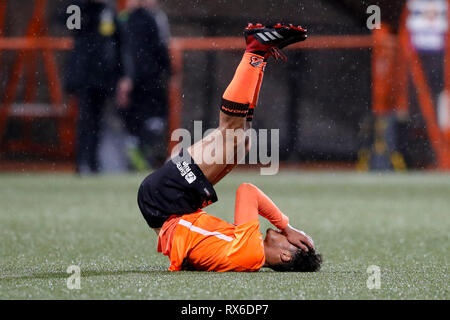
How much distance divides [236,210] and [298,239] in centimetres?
33

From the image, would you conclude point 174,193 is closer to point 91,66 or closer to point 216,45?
point 91,66

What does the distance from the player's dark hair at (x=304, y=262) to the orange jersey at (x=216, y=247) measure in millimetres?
139

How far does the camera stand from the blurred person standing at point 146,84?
412 inches

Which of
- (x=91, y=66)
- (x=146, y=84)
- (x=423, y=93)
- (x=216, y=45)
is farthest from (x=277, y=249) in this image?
(x=423, y=93)

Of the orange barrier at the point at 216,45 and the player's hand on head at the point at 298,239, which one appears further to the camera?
the orange barrier at the point at 216,45

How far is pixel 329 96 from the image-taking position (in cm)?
1292

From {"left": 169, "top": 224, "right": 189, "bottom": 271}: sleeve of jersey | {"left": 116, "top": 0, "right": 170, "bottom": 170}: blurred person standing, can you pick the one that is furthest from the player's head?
{"left": 116, "top": 0, "right": 170, "bottom": 170}: blurred person standing

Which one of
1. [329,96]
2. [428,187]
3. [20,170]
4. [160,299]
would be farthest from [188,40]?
[160,299]

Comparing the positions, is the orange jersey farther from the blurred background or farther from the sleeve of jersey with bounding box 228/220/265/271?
the blurred background

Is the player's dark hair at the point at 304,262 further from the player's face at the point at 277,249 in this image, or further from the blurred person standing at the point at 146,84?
the blurred person standing at the point at 146,84

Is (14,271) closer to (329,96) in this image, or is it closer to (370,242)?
(370,242)

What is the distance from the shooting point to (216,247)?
4.20m

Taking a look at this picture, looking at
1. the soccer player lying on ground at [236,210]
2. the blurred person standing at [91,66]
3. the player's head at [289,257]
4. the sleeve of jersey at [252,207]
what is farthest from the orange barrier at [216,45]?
the player's head at [289,257]
